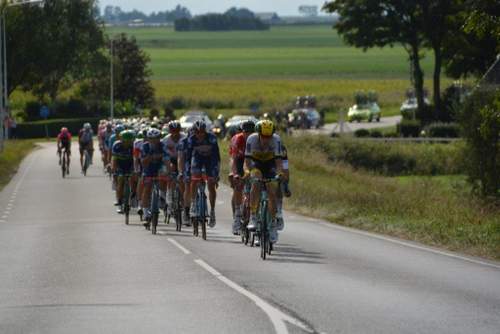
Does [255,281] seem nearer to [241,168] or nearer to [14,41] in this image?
[241,168]

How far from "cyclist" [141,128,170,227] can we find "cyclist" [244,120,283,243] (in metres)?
5.62

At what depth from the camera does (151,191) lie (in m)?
25.8

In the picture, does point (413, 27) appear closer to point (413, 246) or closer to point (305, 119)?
point (305, 119)

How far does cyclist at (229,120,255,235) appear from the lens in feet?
70.9

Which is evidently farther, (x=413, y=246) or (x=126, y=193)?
(x=126, y=193)

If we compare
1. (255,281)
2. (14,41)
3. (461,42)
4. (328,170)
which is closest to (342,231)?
(255,281)

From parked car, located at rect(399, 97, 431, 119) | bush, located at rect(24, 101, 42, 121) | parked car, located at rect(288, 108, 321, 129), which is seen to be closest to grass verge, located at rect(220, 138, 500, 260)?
parked car, located at rect(288, 108, 321, 129)

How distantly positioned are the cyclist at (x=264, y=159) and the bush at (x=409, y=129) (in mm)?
58127

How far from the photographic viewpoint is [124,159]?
2823cm

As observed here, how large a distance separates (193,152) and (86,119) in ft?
246

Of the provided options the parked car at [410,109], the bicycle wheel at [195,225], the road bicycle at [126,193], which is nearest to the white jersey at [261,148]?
the bicycle wheel at [195,225]

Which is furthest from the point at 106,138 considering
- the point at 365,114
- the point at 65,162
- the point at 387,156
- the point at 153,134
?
the point at 365,114

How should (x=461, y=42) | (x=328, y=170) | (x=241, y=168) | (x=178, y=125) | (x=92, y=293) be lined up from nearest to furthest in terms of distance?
(x=92, y=293)
(x=241, y=168)
(x=178, y=125)
(x=328, y=170)
(x=461, y=42)

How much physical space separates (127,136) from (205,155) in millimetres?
5708
